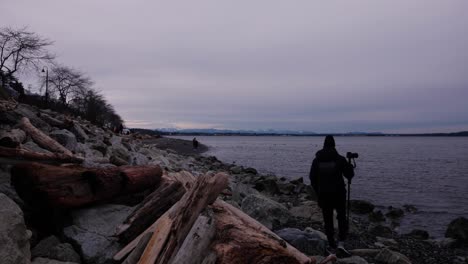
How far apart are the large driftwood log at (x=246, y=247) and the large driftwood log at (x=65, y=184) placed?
2.20 m

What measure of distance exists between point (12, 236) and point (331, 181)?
5.02 m

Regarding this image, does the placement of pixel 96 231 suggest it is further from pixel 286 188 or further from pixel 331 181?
pixel 286 188

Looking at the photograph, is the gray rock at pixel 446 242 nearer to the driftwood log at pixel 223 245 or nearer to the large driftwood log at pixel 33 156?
the driftwood log at pixel 223 245

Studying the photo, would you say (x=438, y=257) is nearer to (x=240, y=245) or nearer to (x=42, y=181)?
(x=240, y=245)

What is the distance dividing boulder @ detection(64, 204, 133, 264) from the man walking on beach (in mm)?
3346

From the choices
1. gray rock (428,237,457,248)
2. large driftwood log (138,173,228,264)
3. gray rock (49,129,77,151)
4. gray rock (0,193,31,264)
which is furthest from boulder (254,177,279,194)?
gray rock (0,193,31,264)

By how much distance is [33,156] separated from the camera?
6.93 m

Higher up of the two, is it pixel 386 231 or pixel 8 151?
pixel 8 151

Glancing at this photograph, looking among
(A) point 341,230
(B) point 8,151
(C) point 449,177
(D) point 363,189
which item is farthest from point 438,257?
(C) point 449,177

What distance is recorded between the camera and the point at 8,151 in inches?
254

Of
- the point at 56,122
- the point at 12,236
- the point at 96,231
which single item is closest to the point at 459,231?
the point at 96,231

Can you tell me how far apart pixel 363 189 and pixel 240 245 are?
20.1 metres

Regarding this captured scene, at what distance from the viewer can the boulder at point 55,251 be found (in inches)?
189

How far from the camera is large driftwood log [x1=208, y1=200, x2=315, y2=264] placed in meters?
4.07
